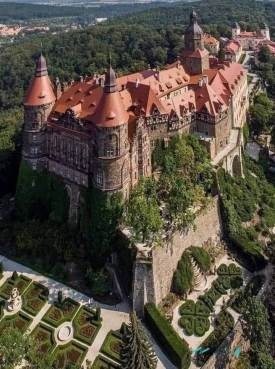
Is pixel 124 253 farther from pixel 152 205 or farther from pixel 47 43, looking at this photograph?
pixel 47 43

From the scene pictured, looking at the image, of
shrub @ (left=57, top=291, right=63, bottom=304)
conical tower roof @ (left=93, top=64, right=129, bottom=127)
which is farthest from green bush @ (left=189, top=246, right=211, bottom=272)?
conical tower roof @ (left=93, top=64, right=129, bottom=127)

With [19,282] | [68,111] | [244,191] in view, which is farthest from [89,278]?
[244,191]

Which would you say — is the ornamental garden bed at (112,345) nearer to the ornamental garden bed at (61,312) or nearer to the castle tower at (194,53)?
the ornamental garden bed at (61,312)

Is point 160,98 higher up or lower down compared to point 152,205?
higher up

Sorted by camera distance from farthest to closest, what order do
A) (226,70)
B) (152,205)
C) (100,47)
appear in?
1. (100,47)
2. (226,70)
3. (152,205)

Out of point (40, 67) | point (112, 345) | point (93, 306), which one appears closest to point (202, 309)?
point (112, 345)


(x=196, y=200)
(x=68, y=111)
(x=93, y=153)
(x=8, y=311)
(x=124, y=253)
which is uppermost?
(x=68, y=111)

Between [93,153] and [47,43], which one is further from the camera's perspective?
[47,43]
